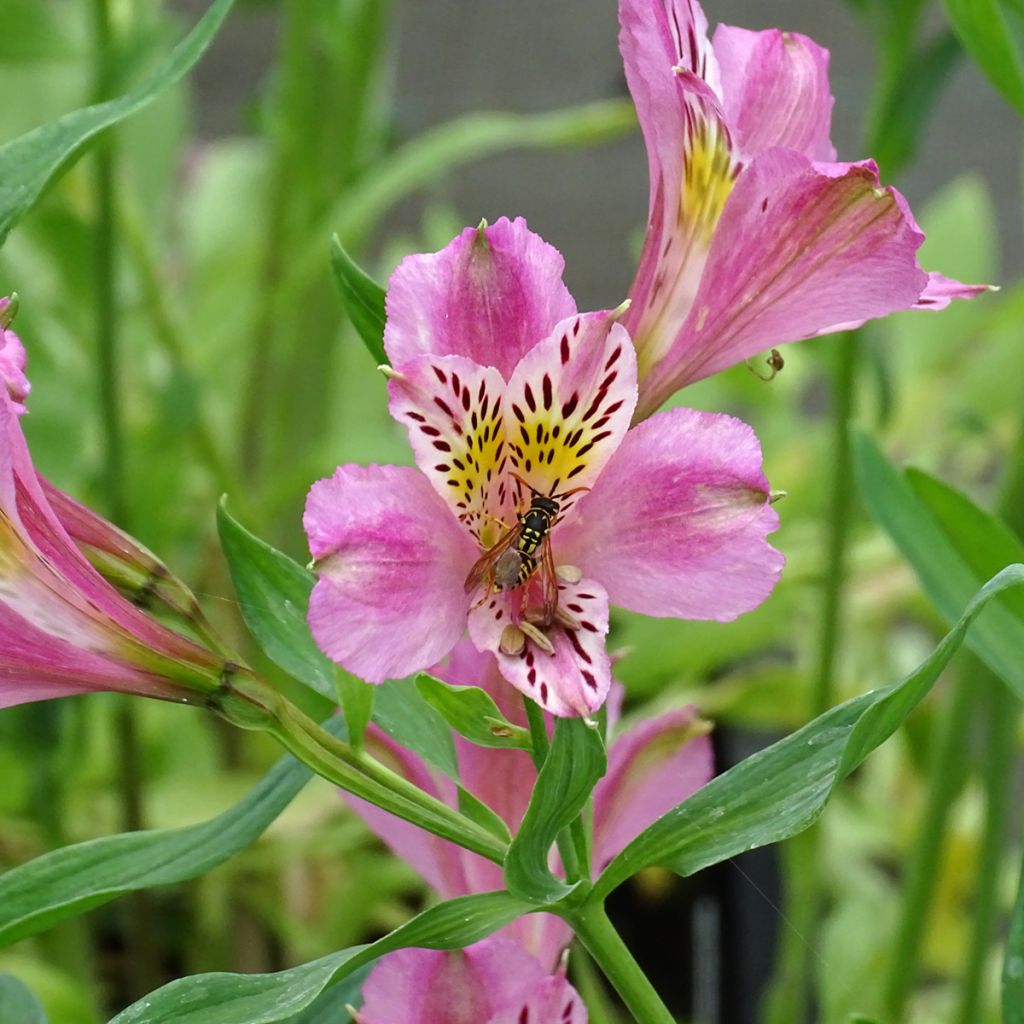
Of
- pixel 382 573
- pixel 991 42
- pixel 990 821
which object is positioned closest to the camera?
pixel 382 573

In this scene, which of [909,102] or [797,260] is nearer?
[797,260]

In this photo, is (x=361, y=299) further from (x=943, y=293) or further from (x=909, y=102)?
(x=909, y=102)

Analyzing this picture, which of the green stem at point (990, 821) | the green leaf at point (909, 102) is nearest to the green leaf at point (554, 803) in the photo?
the green stem at point (990, 821)

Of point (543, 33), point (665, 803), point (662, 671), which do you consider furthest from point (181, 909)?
point (543, 33)

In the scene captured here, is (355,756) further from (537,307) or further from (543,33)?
(543,33)

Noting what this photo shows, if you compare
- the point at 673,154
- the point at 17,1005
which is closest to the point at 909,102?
the point at 673,154

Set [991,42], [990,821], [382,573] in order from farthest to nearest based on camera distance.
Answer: [990,821] → [991,42] → [382,573]

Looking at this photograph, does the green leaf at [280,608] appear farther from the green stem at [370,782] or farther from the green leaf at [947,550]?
the green leaf at [947,550]
